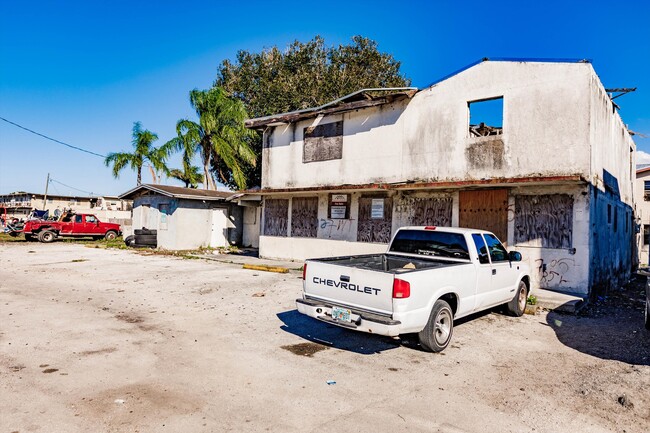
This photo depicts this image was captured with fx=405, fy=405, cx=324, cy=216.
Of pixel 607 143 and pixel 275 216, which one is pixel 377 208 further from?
pixel 607 143

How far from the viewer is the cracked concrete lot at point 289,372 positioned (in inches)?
151

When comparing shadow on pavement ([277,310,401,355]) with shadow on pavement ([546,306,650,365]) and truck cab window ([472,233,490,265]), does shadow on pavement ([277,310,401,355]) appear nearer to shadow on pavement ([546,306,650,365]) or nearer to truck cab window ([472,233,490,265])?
truck cab window ([472,233,490,265])

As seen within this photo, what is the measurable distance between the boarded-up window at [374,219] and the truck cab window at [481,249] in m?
7.34

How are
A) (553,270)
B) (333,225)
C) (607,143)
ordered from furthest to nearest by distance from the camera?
(333,225), (607,143), (553,270)

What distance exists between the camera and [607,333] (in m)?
7.52

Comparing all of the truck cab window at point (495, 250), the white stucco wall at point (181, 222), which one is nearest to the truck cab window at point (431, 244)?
the truck cab window at point (495, 250)

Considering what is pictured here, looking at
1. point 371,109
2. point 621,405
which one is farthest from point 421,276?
point 371,109

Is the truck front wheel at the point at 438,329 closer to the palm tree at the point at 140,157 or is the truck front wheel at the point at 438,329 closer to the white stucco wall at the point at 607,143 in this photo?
the white stucco wall at the point at 607,143

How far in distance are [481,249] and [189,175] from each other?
2608 cm

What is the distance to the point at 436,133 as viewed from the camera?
13469 mm

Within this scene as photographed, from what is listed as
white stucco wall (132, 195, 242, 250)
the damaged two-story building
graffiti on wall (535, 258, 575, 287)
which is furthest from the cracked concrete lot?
white stucco wall (132, 195, 242, 250)

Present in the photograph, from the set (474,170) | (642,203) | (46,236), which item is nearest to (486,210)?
(474,170)

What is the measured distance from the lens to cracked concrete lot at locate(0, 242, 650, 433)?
3840 millimetres

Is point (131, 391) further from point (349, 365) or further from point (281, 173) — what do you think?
point (281, 173)
